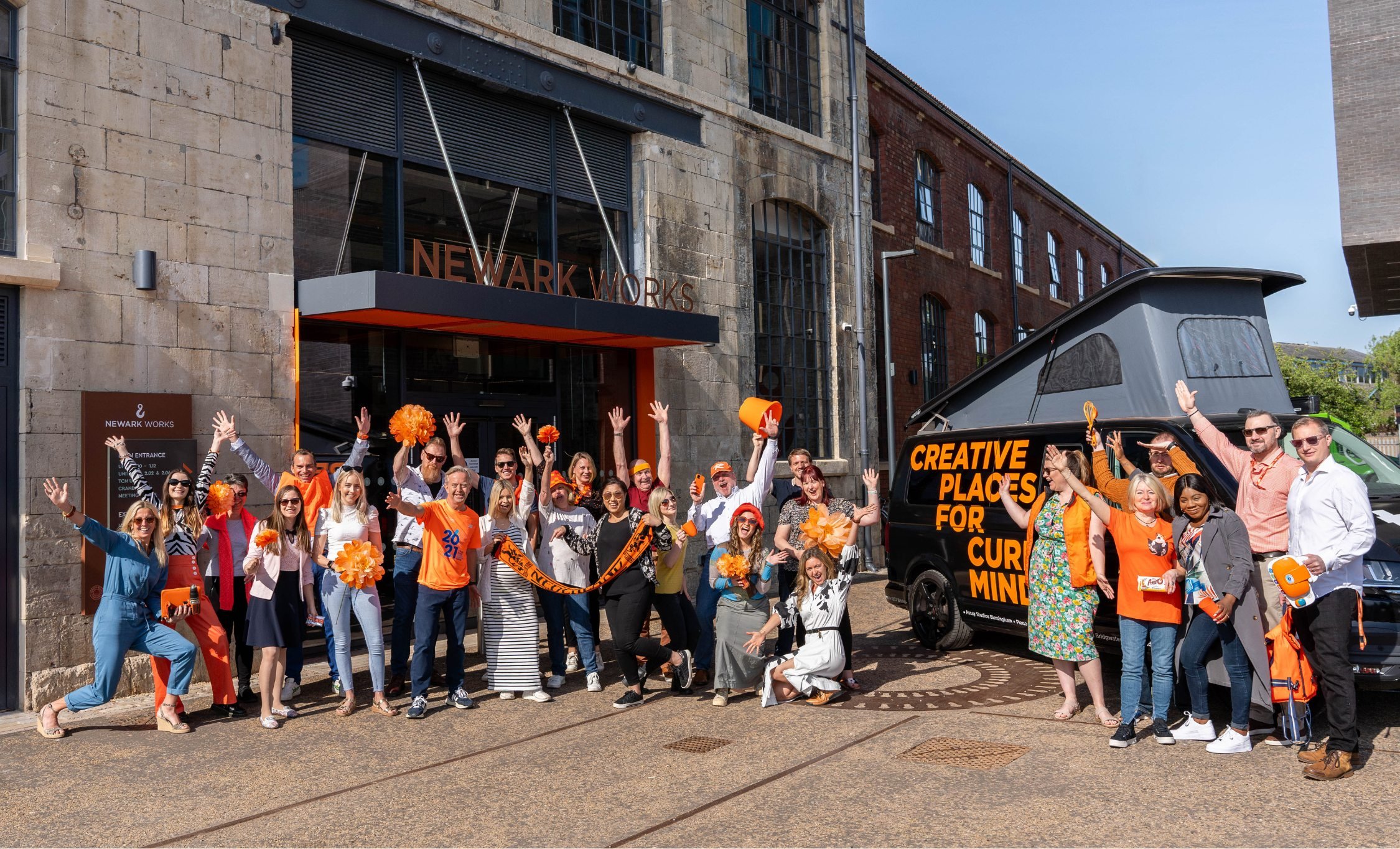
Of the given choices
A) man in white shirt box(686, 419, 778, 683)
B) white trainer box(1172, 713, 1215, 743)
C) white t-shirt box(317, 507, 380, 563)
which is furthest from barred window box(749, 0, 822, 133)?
white trainer box(1172, 713, 1215, 743)

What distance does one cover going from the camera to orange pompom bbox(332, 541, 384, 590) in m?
7.76

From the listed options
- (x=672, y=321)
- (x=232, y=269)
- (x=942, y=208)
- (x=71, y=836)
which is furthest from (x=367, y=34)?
(x=942, y=208)

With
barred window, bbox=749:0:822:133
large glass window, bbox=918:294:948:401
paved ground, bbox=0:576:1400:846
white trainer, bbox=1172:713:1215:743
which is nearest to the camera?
paved ground, bbox=0:576:1400:846

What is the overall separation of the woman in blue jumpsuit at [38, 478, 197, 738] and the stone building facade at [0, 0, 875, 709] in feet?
4.73

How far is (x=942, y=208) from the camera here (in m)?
23.3

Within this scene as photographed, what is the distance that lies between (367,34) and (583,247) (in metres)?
3.63

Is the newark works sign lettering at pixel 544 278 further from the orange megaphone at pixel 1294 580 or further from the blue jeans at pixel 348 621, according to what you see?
the orange megaphone at pixel 1294 580

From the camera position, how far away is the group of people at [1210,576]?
19.3 ft

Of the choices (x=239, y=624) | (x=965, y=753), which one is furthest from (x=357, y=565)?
(x=965, y=753)

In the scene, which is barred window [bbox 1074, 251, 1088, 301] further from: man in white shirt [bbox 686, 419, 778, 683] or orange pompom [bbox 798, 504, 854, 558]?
orange pompom [bbox 798, 504, 854, 558]

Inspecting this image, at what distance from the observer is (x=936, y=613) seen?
382 inches

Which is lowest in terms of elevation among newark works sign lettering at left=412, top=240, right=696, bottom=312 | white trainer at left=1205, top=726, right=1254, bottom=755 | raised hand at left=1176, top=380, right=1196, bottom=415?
white trainer at left=1205, top=726, right=1254, bottom=755

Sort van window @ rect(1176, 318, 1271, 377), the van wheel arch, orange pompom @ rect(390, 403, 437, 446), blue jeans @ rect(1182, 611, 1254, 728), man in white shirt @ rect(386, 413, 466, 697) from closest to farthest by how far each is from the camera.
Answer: blue jeans @ rect(1182, 611, 1254, 728) → man in white shirt @ rect(386, 413, 466, 697) → orange pompom @ rect(390, 403, 437, 446) → the van wheel arch → van window @ rect(1176, 318, 1271, 377)

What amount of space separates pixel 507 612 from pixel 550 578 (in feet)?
1.43
